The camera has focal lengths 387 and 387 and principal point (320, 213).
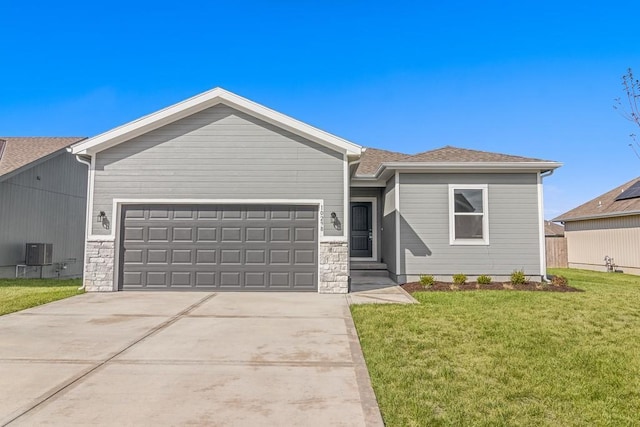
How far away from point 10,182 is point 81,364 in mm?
12810

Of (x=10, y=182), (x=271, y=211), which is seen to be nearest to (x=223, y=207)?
(x=271, y=211)

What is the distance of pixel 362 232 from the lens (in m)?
13.4

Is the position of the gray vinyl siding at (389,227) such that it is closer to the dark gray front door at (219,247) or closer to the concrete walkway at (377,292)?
the concrete walkway at (377,292)

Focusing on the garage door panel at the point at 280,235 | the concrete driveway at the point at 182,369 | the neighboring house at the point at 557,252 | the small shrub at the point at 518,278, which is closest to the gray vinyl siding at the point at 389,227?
the small shrub at the point at 518,278

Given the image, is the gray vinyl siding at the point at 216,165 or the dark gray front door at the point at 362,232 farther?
the dark gray front door at the point at 362,232

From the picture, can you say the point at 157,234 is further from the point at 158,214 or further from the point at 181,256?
the point at 181,256

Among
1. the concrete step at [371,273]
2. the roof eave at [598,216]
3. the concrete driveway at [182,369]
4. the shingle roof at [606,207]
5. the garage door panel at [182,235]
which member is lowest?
the concrete driveway at [182,369]

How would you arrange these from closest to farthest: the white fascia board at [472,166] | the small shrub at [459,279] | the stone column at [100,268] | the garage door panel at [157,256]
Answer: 1. the stone column at [100,268]
2. the garage door panel at [157,256]
3. the small shrub at [459,279]
4. the white fascia board at [472,166]

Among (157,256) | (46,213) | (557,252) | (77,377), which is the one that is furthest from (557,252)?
(46,213)

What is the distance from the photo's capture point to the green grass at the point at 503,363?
303 centimetres

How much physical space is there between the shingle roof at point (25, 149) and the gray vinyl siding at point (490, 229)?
13.3 metres

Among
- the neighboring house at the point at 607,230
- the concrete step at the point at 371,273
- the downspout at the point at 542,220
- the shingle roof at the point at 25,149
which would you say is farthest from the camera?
the neighboring house at the point at 607,230

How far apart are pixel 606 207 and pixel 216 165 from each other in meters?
17.6

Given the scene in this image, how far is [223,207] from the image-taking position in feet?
32.0
